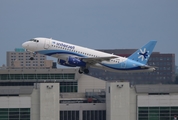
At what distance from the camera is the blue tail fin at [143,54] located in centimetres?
12356

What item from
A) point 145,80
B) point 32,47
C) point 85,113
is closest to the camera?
point 85,113

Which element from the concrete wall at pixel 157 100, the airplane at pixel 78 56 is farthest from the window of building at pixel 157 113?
the airplane at pixel 78 56

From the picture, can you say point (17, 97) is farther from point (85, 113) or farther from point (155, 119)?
point (155, 119)

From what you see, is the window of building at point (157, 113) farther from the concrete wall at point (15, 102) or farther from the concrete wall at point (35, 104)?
the concrete wall at point (15, 102)

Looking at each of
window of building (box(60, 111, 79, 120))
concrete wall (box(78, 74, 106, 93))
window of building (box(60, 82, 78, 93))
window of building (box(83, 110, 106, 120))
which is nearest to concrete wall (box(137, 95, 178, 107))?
window of building (box(83, 110, 106, 120))

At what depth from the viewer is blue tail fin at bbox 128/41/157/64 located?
124m

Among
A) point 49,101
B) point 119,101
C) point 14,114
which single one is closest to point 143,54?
point 119,101

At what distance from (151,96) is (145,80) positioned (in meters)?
67.7

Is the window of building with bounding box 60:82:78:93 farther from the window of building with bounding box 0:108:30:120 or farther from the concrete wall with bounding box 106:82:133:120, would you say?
the window of building with bounding box 0:108:30:120

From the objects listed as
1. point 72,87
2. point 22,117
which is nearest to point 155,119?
point 22,117

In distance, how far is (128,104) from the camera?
100438 mm

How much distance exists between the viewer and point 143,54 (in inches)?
4911

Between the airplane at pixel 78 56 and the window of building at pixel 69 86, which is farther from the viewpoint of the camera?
the window of building at pixel 69 86

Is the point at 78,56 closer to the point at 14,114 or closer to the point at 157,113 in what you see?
the point at 157,113
